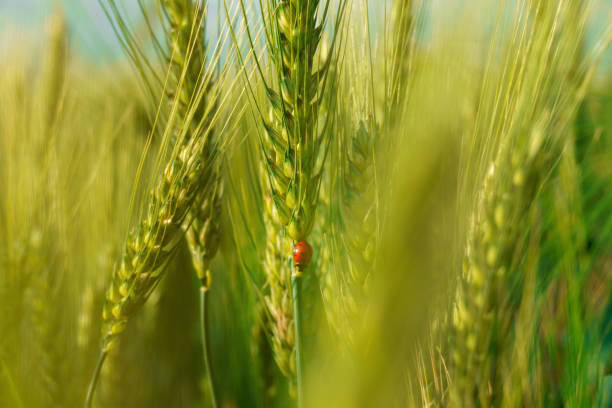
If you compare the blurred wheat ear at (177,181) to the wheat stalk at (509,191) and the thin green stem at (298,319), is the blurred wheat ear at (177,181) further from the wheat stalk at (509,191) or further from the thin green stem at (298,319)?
the wheat stalk at (509,191)

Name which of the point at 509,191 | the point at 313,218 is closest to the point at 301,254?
the point at 313,218

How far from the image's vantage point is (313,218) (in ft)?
1.37

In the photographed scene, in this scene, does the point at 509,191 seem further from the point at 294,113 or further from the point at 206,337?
the point at 206,337

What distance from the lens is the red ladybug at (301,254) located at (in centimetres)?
41

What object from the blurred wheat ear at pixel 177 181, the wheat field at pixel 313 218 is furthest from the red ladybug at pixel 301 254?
the blurred wheat ear at pixel 177 181

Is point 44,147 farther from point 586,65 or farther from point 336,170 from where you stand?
point 586,65

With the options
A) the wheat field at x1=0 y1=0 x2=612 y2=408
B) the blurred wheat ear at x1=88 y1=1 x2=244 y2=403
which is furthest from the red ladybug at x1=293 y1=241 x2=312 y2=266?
the blurred wheat ear at x1=88 y1=1 x2=244 y2=403

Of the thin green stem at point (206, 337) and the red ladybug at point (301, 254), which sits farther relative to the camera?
the thin green stem at point (206, 337)

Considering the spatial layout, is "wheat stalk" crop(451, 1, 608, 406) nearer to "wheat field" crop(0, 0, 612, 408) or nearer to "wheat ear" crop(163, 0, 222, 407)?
"wheat field" crop(0, 0, 612, 408)

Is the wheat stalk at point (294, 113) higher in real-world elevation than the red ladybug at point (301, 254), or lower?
higher

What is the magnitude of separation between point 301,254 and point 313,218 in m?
0.03

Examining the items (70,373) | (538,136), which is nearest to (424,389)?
(538,136)

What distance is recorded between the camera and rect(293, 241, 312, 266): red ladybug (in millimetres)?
405

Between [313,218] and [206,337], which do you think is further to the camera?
[206,337]
